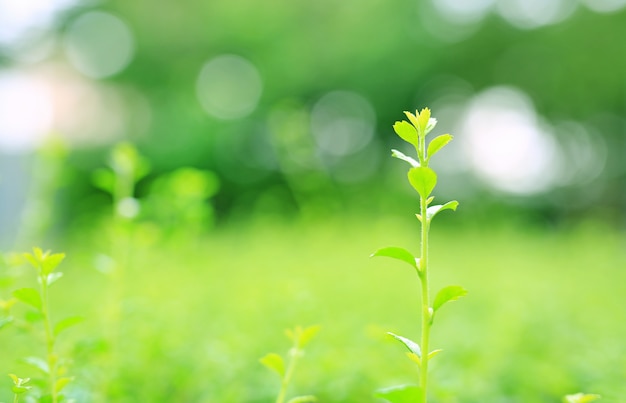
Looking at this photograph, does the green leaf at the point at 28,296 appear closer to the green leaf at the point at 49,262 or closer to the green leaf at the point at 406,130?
the green leaf at the point at 49,262

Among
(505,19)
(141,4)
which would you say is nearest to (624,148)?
(505,19)

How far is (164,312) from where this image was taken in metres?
1.51

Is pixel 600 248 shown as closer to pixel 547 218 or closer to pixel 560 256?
pixel 560 256

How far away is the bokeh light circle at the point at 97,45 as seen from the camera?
28.7ft

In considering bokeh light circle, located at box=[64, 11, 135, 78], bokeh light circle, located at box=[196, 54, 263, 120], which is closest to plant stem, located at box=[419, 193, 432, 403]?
bokeh light circle, located at box=[196, 54, 263, 120]

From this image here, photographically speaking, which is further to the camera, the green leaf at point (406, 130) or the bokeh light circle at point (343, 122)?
the bokeh light circle at point (343, 122)

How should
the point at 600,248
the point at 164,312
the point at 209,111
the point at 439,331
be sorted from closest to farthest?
1. the point at 164,312
2. the point at 439,331
3. the point at 600,248
4. the point at 209,111

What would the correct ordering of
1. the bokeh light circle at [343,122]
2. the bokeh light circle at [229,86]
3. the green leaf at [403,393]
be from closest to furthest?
the green leaf at [403,393], the bokeh light circle at [343,122], the bokeh light circle at [229,86]

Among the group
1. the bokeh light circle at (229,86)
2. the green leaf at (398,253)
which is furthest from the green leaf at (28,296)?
the bokeh light circle at (229,86)

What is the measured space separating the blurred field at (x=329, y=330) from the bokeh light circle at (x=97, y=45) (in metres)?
6.21

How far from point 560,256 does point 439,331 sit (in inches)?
106

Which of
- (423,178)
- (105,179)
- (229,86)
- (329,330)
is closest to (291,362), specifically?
(423,178)

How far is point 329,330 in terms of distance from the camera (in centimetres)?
157

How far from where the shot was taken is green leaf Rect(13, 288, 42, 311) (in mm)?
683
